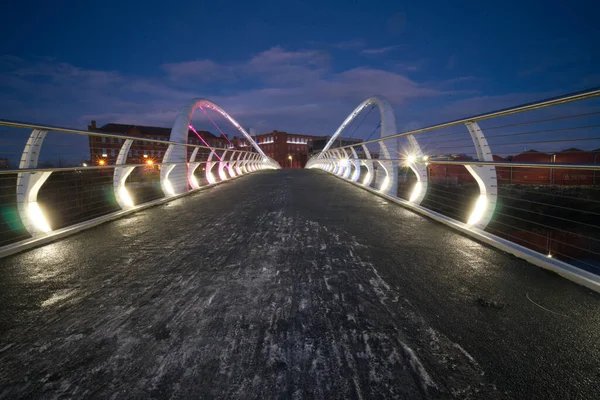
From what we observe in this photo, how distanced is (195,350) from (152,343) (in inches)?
9.4

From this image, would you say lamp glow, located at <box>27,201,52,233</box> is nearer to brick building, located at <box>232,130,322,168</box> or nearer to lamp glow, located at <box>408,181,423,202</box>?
lamp glow, located at <box>408,181,423,202</box>

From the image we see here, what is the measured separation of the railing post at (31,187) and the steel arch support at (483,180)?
196 inches

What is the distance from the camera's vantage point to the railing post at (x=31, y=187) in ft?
10.3

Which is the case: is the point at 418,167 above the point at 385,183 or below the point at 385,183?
above

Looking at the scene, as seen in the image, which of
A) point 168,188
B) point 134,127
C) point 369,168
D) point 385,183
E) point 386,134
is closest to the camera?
point 168,188

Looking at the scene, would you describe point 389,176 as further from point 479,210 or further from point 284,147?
point 284,147

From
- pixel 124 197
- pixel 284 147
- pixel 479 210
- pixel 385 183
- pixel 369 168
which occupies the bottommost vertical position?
pixel 479 210

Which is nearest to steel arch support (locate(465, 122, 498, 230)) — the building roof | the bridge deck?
the bridge deck

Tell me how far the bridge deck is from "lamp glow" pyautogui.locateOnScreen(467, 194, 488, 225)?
642 millimetres

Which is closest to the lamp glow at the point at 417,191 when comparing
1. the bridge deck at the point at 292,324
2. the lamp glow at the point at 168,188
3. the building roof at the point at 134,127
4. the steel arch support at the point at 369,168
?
the bridge deck at the point at 292,324

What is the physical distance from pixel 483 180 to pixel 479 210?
38cm

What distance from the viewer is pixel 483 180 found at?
324 cm

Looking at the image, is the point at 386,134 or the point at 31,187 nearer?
the point at 31,187

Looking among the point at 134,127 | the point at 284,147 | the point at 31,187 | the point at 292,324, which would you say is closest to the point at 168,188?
the point at 31,187
